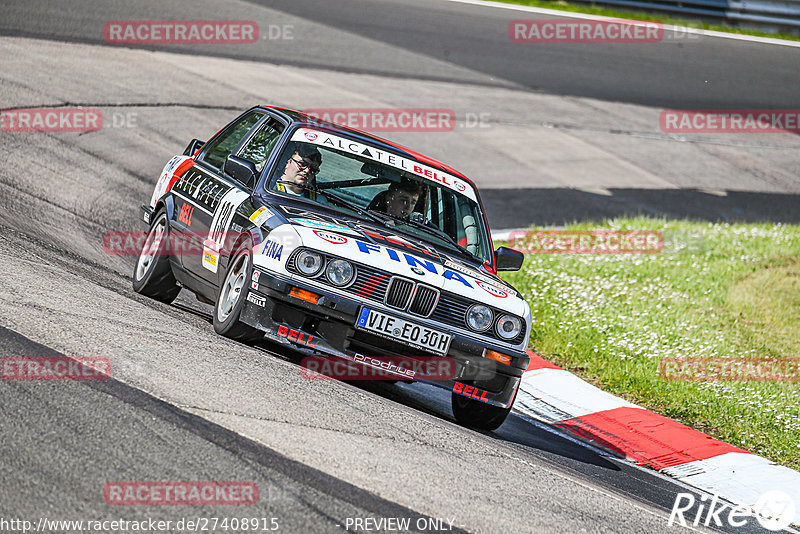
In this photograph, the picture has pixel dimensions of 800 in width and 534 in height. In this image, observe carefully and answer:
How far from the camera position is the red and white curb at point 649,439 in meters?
6.86

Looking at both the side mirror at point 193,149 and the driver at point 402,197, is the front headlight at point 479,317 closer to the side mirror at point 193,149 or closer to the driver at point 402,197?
the driver at point 402,197

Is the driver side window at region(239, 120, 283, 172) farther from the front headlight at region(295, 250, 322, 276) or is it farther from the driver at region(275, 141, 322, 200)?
the front headlight at region(295, 250, 322, 276)

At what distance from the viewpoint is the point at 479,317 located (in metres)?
6.42

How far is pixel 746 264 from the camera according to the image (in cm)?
1204

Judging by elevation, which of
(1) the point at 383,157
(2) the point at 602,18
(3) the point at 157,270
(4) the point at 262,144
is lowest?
(3) the point at 157,270

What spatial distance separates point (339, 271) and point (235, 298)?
0.76 m

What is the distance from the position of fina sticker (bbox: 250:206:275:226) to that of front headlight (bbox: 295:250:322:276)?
1.69ft

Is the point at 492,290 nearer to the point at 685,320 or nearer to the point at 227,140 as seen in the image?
the point at 227,140

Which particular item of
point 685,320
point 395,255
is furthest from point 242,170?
point 685,320

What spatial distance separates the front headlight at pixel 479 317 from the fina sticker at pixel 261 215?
1398 mm

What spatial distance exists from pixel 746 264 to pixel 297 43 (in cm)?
1136

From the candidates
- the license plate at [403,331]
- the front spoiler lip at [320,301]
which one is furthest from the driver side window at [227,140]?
the license plate at [403,331]

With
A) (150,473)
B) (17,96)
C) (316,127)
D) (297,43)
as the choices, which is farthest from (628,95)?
(150,473)

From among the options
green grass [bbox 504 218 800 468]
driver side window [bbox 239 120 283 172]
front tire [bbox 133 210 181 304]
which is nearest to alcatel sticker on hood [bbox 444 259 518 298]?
driver side window [bbox 239 120 283 172]
